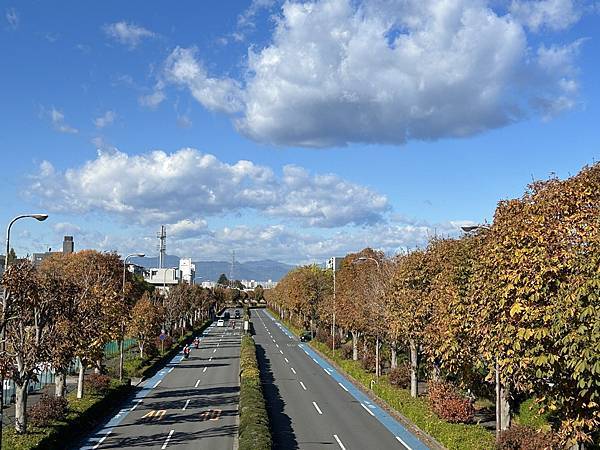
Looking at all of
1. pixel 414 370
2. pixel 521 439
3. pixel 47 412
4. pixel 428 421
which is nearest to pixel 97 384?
pixel 47 412

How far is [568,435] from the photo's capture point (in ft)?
44.9

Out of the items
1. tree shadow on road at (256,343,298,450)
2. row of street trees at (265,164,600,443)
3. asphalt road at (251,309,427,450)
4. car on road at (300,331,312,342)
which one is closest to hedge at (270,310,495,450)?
asphalt road at (251,309,427,450)

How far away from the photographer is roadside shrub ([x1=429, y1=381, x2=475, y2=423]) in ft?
88.1

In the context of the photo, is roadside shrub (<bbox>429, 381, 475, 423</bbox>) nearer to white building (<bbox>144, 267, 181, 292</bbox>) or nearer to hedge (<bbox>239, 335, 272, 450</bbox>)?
hedge (<bbox>239, 335, 272, 450</bbox>)

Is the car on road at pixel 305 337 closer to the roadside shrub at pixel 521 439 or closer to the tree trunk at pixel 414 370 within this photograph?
the tree trunk at pixel 414 370

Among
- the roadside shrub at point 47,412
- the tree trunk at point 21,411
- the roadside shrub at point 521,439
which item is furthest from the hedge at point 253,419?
the tree trunk at point 21,411

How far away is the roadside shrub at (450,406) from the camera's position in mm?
26844

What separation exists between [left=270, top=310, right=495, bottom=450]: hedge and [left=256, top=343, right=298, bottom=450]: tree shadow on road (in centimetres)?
573

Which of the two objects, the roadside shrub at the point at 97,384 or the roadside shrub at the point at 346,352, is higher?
the roadside shrub at the point at 97,384

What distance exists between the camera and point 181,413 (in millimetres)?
33500

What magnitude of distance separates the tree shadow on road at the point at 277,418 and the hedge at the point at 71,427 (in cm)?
843

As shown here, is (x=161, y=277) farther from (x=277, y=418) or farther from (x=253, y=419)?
(x=253, y=419)

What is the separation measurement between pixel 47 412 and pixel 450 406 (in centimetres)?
1699

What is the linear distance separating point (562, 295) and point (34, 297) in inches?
662
